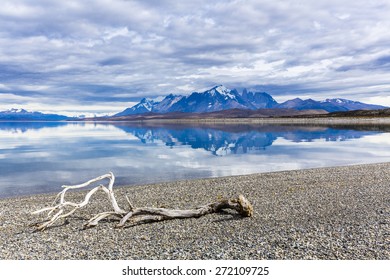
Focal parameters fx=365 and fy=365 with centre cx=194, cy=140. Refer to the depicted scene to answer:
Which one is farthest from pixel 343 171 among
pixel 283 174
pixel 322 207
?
pixel 322 207

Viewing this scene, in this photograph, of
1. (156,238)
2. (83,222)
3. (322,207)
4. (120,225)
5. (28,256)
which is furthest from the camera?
(322,207)

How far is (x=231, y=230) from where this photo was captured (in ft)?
37.2

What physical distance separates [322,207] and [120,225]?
7.61 m

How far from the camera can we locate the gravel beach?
30.9ft

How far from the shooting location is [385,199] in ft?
49.9

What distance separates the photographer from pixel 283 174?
2362 cm

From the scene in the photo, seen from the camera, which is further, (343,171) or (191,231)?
(343,171)

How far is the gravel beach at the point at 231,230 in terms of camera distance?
370 inches

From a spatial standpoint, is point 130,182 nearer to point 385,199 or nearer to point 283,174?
point 283,174
